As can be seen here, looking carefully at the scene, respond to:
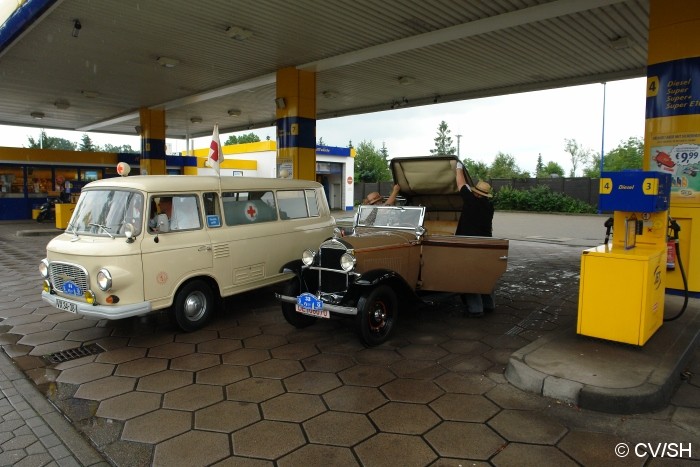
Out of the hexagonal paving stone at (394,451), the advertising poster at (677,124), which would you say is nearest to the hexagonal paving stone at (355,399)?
the hexagonal paving stone at (394,451)

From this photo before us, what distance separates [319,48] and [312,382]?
841 centimetres

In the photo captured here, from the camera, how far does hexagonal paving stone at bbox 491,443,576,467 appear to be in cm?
301

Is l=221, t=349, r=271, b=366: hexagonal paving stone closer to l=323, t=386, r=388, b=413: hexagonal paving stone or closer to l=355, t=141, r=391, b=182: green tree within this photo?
l=323, t=386, r=388, b=413: hexagonal paving stone

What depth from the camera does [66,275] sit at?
5.32 meters

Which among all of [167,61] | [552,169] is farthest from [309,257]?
Answer: [552,169]

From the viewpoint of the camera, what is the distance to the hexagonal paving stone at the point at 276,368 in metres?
4.48

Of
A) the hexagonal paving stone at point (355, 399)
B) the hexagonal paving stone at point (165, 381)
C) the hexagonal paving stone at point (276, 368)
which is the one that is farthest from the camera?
the hexagonal paving stone at point (276, 368)

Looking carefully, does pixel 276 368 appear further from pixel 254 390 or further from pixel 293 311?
pixel 293 311

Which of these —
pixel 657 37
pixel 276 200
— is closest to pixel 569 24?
pixel 657 37

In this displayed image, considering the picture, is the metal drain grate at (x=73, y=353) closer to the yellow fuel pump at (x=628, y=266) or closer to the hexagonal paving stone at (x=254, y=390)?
the hexagonal paving stone at (x=254, y=390)

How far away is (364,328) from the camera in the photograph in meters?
4.98

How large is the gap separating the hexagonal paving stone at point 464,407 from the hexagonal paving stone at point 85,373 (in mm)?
3239

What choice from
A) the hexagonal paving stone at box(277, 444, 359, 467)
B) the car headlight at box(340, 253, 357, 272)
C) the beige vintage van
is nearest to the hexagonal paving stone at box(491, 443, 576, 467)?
the hexagonal paving stone at box(277, 444, 359, 467)

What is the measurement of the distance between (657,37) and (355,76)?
816 centimetres
